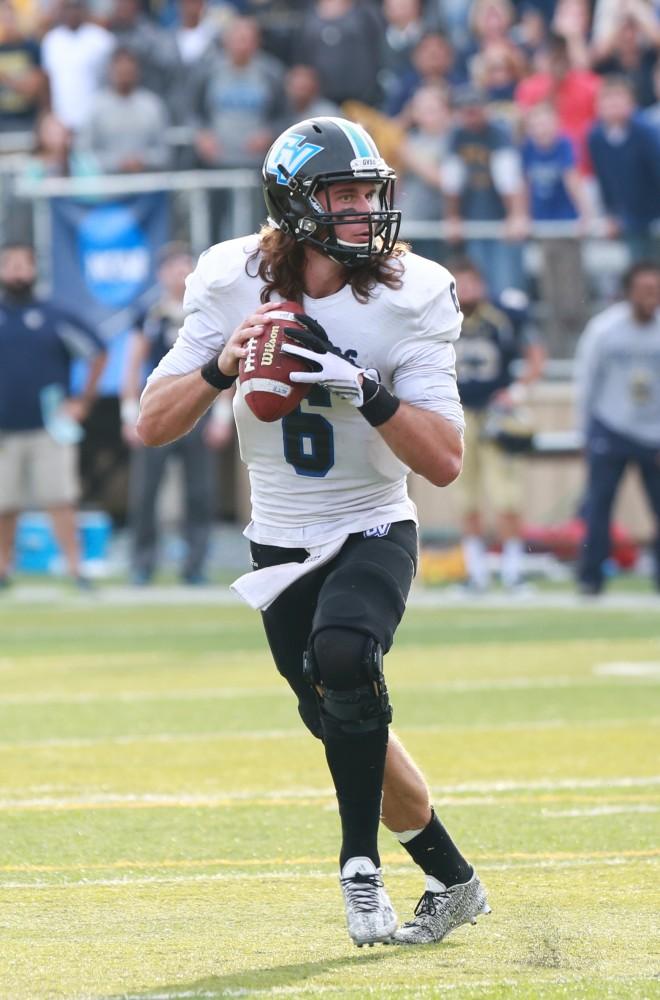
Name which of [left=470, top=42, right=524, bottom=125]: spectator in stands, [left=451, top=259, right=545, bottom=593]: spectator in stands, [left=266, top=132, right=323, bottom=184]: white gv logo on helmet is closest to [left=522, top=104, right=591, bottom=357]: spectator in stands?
[left=470, top=42, right=524, bottom=125]: spectator in stands

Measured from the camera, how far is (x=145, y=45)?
1684cm

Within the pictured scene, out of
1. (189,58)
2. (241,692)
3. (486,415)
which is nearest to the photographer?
(241,692)

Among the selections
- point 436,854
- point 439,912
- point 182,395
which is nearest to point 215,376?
point 182,395

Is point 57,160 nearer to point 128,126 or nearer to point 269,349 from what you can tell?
point 128,126

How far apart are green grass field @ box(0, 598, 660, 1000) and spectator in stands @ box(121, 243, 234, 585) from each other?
9.76 feet

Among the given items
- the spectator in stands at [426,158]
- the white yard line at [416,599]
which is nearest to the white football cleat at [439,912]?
the white yard line at [416,599]

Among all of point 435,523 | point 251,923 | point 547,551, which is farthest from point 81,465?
point 251,923

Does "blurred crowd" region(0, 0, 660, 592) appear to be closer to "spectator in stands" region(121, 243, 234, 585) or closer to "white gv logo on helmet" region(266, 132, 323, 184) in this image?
"spectator in stands" region(121, 243, 234, 585)

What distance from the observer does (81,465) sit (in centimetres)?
1661

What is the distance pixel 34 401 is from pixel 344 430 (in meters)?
9.48

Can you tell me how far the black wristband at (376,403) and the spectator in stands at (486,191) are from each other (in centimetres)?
1074

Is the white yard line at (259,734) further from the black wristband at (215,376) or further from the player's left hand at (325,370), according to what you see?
the player's left hand at (325,370)

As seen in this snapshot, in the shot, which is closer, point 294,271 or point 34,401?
point 294,271

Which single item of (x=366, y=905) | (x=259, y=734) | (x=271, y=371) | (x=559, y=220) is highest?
(x=271, y=371)
